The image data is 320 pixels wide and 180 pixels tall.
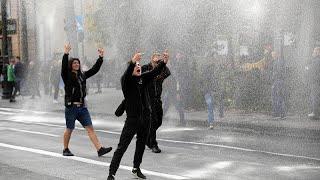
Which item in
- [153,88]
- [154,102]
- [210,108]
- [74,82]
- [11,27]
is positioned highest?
[11,27]

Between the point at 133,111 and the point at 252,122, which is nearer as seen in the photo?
the point at 133,111

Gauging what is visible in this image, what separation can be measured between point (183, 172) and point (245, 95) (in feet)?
28.8

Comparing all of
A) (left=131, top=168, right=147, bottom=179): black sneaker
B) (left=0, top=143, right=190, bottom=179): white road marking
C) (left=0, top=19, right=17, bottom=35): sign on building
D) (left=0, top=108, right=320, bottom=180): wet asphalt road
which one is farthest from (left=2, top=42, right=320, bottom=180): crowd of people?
(left=0, top=19, right=17, bottom=35): sign on building

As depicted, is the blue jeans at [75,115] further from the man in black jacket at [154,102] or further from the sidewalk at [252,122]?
the sidewalk at [252,122]

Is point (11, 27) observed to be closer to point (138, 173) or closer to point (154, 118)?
point (154, 118)

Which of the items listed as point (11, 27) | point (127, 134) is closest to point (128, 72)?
point (127, 134)

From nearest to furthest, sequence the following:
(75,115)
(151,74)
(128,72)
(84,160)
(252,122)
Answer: (128,72), (151,74), (84,160), (75,115), (252,122)

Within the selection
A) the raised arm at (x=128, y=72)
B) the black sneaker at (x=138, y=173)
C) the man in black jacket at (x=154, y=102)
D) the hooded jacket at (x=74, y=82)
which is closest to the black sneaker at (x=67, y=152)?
the hooded jacket at (x=74, y=82)

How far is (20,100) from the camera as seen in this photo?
2812 cm

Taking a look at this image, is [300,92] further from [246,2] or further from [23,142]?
[23,142]

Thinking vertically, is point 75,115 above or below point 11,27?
below

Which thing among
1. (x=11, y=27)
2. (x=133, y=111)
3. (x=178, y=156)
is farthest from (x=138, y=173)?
(x=11, y=27)

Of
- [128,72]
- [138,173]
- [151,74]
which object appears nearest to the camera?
[128,72]

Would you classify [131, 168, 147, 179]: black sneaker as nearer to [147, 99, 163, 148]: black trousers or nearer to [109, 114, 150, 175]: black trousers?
[109, 114, 150, 175]: black trousers
